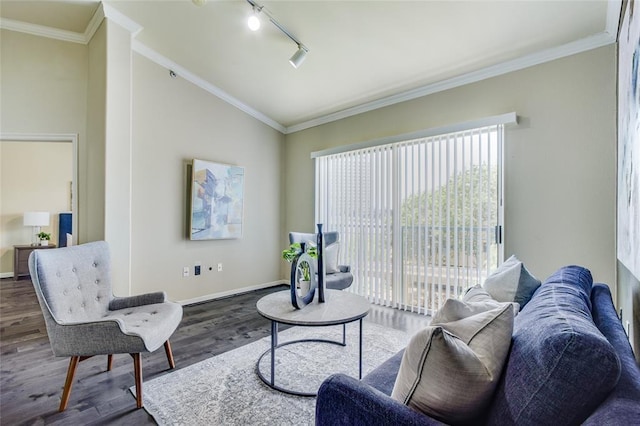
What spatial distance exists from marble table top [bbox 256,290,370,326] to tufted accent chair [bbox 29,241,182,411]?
0.71 m

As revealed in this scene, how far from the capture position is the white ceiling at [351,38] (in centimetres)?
241

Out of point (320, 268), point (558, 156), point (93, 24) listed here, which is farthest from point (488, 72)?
point (93, 24)

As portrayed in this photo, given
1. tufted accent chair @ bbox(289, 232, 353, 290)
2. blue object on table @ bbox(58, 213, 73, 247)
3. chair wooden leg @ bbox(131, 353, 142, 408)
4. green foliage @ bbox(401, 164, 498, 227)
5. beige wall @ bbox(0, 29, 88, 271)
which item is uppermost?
beige wall @ bbox(0, 29, 88, 271)

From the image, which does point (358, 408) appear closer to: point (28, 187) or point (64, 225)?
point (64, 225)

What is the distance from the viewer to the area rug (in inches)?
68.2

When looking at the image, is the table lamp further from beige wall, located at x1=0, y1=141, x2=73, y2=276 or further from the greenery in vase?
the greenery in vase

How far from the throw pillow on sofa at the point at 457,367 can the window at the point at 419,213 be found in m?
2.41

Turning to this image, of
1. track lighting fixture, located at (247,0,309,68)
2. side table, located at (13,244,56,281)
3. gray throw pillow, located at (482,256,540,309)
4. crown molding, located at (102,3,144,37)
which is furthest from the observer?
side table, located at (13,244,56,281)

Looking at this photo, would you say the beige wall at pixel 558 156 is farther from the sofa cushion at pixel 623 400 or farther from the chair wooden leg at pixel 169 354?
the chair wooden leg at pixel 169 354

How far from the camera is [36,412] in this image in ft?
5.83

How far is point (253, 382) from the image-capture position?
207cm

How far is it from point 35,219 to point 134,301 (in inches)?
197

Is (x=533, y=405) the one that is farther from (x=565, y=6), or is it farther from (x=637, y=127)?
(x=565, y=6)

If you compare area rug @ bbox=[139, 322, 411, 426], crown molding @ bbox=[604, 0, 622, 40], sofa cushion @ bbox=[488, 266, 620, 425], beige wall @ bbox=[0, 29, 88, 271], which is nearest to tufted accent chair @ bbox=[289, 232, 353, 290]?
area rug @ bbox=[139, 322, 411, 426]
